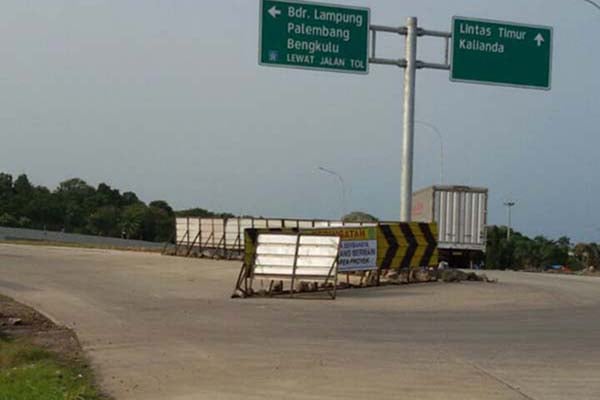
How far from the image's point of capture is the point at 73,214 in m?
118

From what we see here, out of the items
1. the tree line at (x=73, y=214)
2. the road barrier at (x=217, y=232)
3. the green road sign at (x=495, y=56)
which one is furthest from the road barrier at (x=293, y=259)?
the tree line at (x=73, y=214)

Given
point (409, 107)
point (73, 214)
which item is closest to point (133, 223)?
point (73, 214)

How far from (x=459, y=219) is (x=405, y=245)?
1610 cm

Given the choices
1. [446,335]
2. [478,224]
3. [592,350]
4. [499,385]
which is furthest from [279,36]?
[478,224]

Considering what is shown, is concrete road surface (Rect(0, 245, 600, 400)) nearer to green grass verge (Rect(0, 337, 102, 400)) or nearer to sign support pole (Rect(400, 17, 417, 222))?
green grass verge (Rect(0, 337, 102, 400))

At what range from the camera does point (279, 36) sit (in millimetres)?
22938

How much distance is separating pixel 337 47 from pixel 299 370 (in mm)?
15222

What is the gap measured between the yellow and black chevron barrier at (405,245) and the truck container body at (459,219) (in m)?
14.8

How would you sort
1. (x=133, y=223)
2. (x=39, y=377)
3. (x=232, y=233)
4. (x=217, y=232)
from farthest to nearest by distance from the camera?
(x=133, y=223)
(x=217, y=232)
(x=232, y=233)
(x=39, y=377)

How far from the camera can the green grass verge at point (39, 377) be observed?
7.95m

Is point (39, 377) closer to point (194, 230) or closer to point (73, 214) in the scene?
point (194, 230)

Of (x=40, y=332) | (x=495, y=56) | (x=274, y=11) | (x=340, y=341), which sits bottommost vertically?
(x=40, y=332)

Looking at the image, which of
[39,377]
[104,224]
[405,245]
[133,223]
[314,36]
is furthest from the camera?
[104,224]

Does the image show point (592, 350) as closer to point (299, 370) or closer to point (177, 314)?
point (299, 370)
